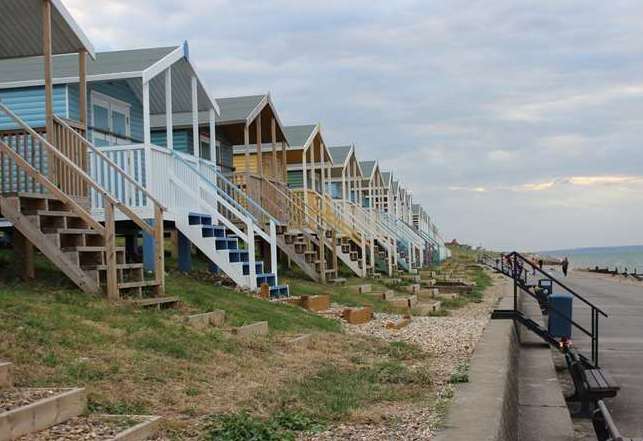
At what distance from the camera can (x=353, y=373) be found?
8969 millimetres

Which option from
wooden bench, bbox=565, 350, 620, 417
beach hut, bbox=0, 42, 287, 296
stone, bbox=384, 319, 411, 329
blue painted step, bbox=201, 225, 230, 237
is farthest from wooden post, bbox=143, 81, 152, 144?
wooden bench, bbox=565, 350, 620, 417

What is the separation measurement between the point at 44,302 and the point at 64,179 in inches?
148

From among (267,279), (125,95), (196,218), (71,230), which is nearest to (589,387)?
(71,230)

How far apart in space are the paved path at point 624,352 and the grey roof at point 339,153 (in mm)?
13608

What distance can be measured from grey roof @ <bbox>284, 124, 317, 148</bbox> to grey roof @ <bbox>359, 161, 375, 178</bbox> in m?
15.7

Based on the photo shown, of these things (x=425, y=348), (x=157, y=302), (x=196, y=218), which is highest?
(x=196, y=218)

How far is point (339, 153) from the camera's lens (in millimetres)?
38750

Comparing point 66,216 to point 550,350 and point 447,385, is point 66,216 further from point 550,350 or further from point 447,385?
point 550,350

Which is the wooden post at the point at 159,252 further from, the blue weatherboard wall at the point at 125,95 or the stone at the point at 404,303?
the stone at the point at 404,303

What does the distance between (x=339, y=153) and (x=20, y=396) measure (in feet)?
109

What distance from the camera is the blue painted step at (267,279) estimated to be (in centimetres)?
1648

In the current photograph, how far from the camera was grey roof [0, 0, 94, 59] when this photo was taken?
44.1 ft

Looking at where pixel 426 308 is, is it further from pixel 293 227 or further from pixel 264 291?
pixel 293 227

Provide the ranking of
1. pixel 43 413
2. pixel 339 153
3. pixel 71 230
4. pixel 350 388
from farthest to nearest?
pixel 339 153 → pixel 71 230 → pixel 350 388 → pixel 43 413
